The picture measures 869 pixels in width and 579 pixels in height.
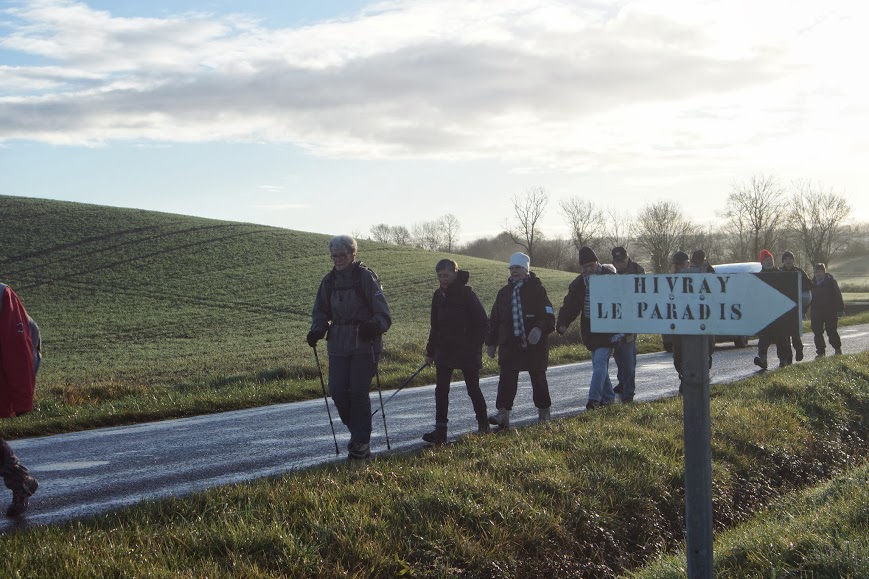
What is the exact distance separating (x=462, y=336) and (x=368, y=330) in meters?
1.97

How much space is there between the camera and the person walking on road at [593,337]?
1091 cm

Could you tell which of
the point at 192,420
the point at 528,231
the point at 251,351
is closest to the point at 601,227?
the point at 528,231

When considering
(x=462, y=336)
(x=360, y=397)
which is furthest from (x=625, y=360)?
(x=360, y=397)

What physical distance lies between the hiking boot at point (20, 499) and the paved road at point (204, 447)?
0.29ft

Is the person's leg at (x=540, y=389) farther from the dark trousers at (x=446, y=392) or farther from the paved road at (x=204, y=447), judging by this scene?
the dark trousers at (x=446, y=392)

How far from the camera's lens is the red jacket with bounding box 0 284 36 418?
20.8 feet

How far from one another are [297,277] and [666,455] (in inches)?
1666

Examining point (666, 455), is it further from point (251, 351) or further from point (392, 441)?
point (251, 351)

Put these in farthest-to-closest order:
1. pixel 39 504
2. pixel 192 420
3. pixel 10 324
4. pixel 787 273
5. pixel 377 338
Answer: pixel 192 420 → pixel 377 338 → pixel 39 504 → pixel 10 324 → pixel 787 273

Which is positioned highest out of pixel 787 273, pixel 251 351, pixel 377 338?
pixel 787 273

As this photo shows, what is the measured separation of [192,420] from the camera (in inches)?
460

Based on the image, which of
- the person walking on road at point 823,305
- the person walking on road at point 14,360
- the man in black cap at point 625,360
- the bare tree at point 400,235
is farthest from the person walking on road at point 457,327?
the bare tree at point 400,235

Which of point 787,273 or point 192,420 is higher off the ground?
point 787,273

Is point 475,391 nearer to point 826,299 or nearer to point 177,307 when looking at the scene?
point 826,299
